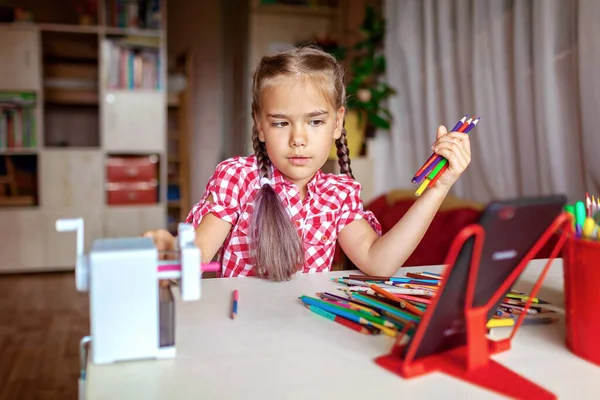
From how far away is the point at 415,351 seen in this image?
0.58 m

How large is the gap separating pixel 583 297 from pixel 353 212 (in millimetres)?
595

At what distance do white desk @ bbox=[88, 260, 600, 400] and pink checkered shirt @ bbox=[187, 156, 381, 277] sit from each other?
0.39 m

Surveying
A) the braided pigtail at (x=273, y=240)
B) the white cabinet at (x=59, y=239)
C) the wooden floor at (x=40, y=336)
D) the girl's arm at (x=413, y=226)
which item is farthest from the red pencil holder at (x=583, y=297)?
the white cabinet at (x=59, y=239)

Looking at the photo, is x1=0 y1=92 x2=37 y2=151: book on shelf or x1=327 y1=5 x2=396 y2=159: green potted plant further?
x1=0 y1=92 x2=37 y2=151: book on shelf

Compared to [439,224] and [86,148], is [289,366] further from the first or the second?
[86,148]

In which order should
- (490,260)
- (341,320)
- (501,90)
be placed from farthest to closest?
(501,90) < (341,320) < (490,260)

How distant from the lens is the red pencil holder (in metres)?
0.60

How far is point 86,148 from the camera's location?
388 cm

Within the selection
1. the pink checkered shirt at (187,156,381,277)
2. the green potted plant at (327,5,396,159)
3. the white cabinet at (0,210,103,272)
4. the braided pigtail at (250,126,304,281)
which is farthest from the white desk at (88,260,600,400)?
the white cabinet at (0,210,103,272)

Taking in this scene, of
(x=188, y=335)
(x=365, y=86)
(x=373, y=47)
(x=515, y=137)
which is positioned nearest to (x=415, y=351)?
(x=188, y=335)

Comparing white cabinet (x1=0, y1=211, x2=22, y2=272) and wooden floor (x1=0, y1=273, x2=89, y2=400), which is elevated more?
white cabinet (x1=0, y1=211, x2=22, y2=272)

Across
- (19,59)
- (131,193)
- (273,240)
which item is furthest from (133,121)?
(273,240)

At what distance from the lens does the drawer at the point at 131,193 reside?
3.95 meters

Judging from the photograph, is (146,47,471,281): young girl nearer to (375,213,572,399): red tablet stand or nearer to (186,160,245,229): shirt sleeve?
(186,160,245,229): shirt sleeve
